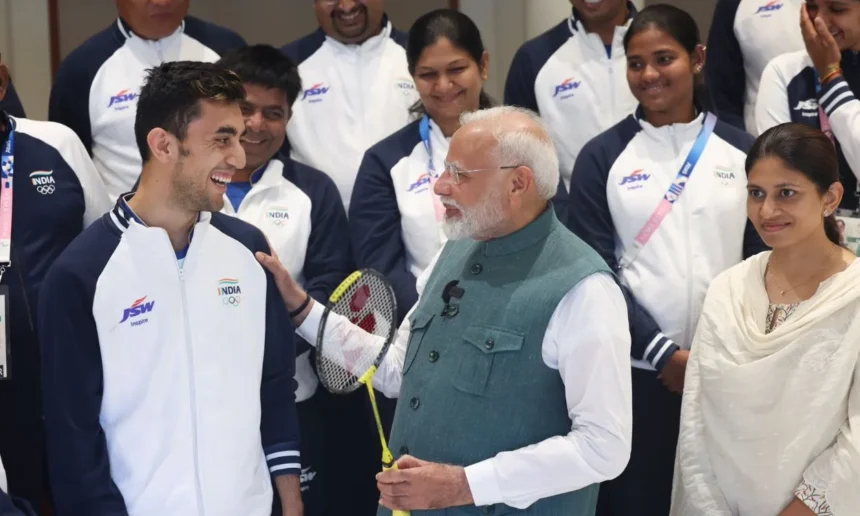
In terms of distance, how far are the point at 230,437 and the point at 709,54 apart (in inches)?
114

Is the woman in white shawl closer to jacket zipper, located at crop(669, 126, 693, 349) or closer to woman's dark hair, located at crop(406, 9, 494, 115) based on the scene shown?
jacket zipper, located at crop(669, 126, 693, 349)

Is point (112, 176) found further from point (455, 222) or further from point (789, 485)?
point (789, 485)

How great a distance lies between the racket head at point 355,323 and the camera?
10.0ft

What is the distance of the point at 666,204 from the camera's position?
3945mm

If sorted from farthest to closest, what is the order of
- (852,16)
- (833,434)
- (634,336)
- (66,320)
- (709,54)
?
1. (709,54)
2. (852,16)
3. (634,336)
4. (833,434)
5. (66,320)

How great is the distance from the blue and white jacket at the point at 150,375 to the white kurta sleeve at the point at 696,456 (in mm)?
1267

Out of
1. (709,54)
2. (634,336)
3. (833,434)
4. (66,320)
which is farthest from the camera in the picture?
(709,54)

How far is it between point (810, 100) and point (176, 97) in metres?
2.43

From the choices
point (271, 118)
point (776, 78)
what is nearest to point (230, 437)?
point (271, 118)

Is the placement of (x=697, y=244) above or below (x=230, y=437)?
above

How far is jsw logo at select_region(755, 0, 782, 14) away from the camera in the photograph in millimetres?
4641

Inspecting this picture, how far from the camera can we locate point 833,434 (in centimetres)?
316

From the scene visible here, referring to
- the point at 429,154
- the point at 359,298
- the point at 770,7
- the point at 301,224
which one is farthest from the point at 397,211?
the point at 770,7

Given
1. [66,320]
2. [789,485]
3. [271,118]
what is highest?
[271,118]
